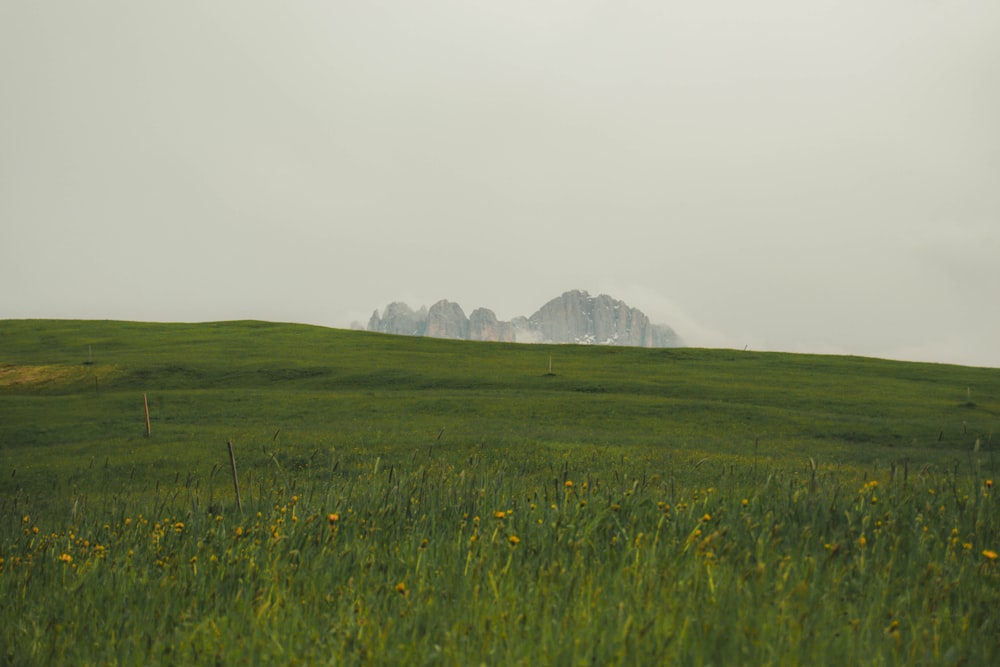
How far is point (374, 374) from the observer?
5497 centimetres

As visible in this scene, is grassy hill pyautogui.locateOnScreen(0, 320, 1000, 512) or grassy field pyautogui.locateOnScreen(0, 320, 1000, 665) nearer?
grassy field pyautogui.locateOnScreen(0, 320, 1000, 665)

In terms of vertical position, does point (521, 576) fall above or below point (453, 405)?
above

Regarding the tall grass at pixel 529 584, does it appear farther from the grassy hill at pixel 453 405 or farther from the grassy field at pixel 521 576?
the grassy hill at pixel 453 405

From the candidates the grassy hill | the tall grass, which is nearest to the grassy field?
the tall grass

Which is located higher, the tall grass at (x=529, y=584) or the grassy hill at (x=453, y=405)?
the tall grass at (x=529, y=584)

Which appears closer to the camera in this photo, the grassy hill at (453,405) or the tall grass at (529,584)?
the tall grass at (529,584)

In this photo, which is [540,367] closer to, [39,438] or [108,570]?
[39,438]

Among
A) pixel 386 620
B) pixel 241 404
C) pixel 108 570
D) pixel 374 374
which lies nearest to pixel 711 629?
pixel 386 620

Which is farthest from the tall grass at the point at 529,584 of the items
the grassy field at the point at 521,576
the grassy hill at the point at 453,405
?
the grassy hill at the point at 453,405

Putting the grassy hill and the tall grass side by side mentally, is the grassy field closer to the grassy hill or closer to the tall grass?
the tall grass

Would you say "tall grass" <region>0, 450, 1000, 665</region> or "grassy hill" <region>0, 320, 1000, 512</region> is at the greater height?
"tall grass" <region>0, 450, 1000, 665</region>

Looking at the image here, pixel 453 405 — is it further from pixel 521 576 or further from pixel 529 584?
pixel 529 584

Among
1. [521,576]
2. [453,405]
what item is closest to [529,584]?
[521,576]

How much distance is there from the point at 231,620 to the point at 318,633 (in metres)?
0.75
